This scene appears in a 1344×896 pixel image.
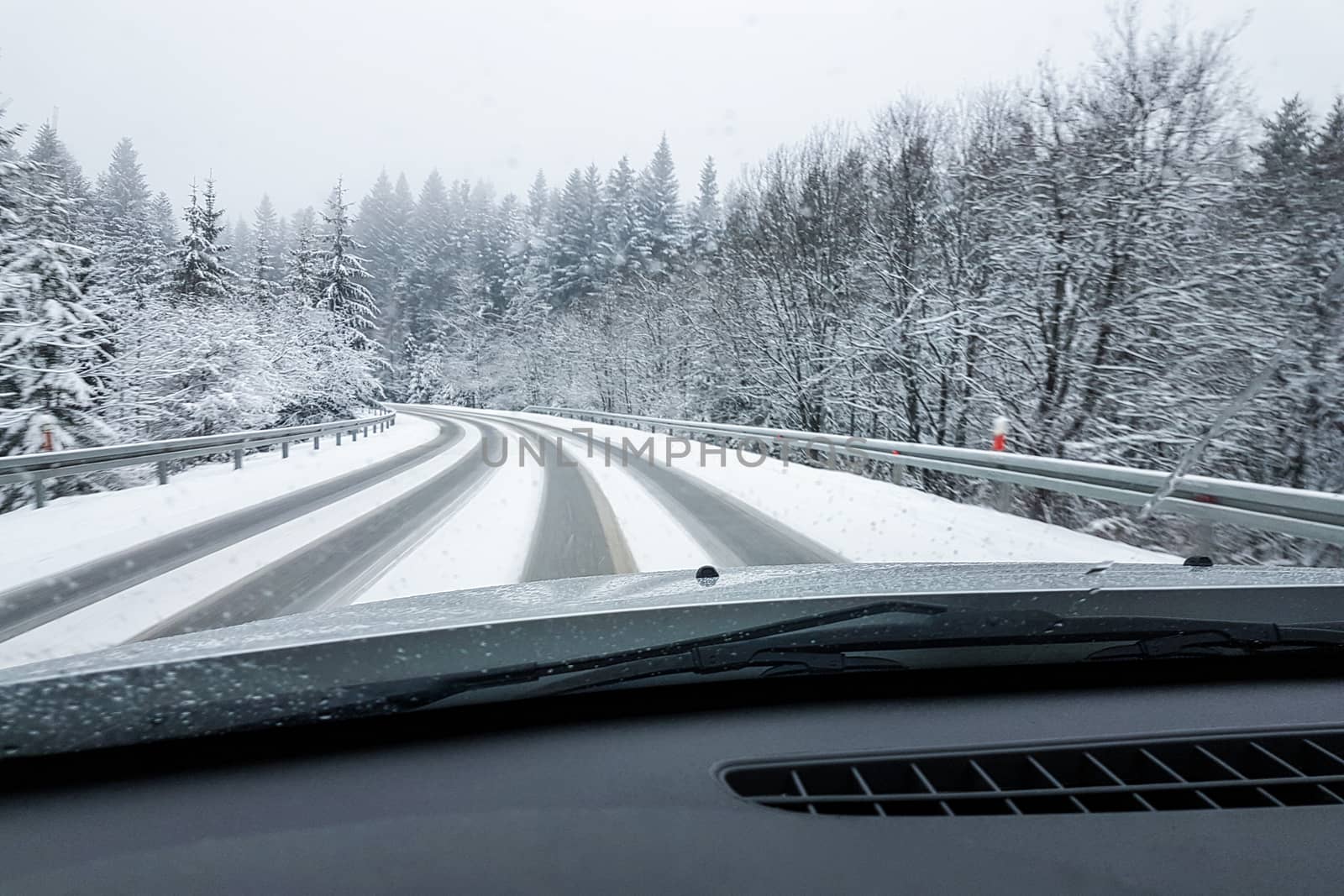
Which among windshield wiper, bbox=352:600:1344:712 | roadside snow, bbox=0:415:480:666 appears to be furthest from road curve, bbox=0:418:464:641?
windshield wiper, bbox=352:600:1344:712

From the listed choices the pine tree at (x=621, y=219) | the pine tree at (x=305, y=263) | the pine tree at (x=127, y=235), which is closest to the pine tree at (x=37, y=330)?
the pine tree at (x=127, y=235)

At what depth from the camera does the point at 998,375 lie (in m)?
16.0

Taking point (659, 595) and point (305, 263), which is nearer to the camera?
point (659, 595)

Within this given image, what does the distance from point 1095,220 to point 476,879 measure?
14173 millimetres

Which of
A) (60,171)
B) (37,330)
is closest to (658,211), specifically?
(60,171)

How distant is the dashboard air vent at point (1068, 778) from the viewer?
157cm

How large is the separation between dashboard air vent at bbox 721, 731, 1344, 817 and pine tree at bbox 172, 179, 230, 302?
1462 inches

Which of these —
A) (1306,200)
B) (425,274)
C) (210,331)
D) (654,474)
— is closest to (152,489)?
(654,474)

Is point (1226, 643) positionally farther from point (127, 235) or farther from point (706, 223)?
point (706, 223)

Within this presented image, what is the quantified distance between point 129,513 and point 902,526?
30.2 ft

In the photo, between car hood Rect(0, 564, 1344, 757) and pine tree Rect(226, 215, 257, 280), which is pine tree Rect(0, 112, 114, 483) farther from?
pine tree Rect(226, 215, 257, 280)

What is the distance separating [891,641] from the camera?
2148 millimetres

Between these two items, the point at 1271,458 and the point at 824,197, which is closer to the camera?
the point at 1271,458

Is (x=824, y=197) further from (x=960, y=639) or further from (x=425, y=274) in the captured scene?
(x=425, y=274)
